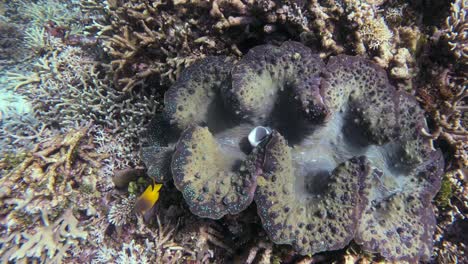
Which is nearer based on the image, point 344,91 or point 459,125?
point 344,91

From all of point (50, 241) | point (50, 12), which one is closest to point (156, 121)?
point (50, 241)

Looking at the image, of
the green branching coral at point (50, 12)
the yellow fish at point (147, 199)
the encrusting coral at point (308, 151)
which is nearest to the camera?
the encrusting coral at point (308, 151)

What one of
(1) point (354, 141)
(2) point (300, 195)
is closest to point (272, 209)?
(2) point (300, 195)

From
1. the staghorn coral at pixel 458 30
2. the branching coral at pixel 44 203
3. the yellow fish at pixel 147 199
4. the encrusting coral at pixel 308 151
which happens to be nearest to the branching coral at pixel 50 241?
the branching coral at pixel 44 203

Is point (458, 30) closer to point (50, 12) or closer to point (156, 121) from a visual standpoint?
point (156, 121)

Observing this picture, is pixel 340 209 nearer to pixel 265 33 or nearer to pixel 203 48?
pixel 265 33

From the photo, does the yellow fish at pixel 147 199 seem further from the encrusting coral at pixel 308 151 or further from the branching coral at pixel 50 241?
the branching coral at pixel 50 241

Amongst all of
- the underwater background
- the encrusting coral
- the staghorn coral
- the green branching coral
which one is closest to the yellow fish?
the underwater background
